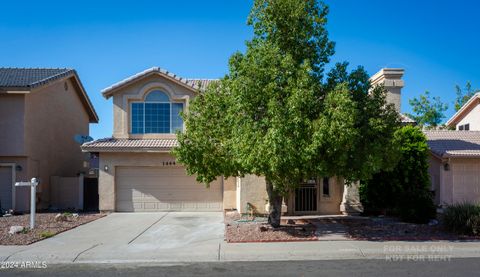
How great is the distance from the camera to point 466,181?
1905 centimetres

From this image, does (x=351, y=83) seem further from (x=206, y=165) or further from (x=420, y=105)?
(x=420, y=105)

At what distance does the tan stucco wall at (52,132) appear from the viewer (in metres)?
19.8

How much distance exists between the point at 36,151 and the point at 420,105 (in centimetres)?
3541

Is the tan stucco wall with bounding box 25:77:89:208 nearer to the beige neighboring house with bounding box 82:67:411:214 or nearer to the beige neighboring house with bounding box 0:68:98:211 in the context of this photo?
the beige neighboring house with bounding box 0:68:98:211

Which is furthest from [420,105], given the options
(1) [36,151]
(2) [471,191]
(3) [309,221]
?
(1) [36,151]

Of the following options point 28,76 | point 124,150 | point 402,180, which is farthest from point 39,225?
point 402,180

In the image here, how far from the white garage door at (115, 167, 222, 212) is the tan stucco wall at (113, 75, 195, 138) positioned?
5.59 feet

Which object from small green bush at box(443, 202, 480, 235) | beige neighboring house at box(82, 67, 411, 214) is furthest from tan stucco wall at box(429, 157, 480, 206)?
small green bush at box(443, 202, 480, 235)

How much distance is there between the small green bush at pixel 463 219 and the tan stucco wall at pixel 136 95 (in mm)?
11288

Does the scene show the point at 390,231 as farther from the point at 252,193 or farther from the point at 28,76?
the point at 28,76

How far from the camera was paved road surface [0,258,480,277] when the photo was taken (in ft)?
28.9

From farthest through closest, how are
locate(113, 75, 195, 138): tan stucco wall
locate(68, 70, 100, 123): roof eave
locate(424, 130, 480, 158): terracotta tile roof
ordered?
locate(68, 70, 100, 123): roof eave
locate(113, 75, 195, 138): tan stucco wall
locate(424, 130, 480, 158): terracotta tile roof

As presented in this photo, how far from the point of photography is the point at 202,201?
19234 mm

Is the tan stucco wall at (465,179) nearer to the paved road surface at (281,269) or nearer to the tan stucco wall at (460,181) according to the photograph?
the tan stucco wall at (460,181)
